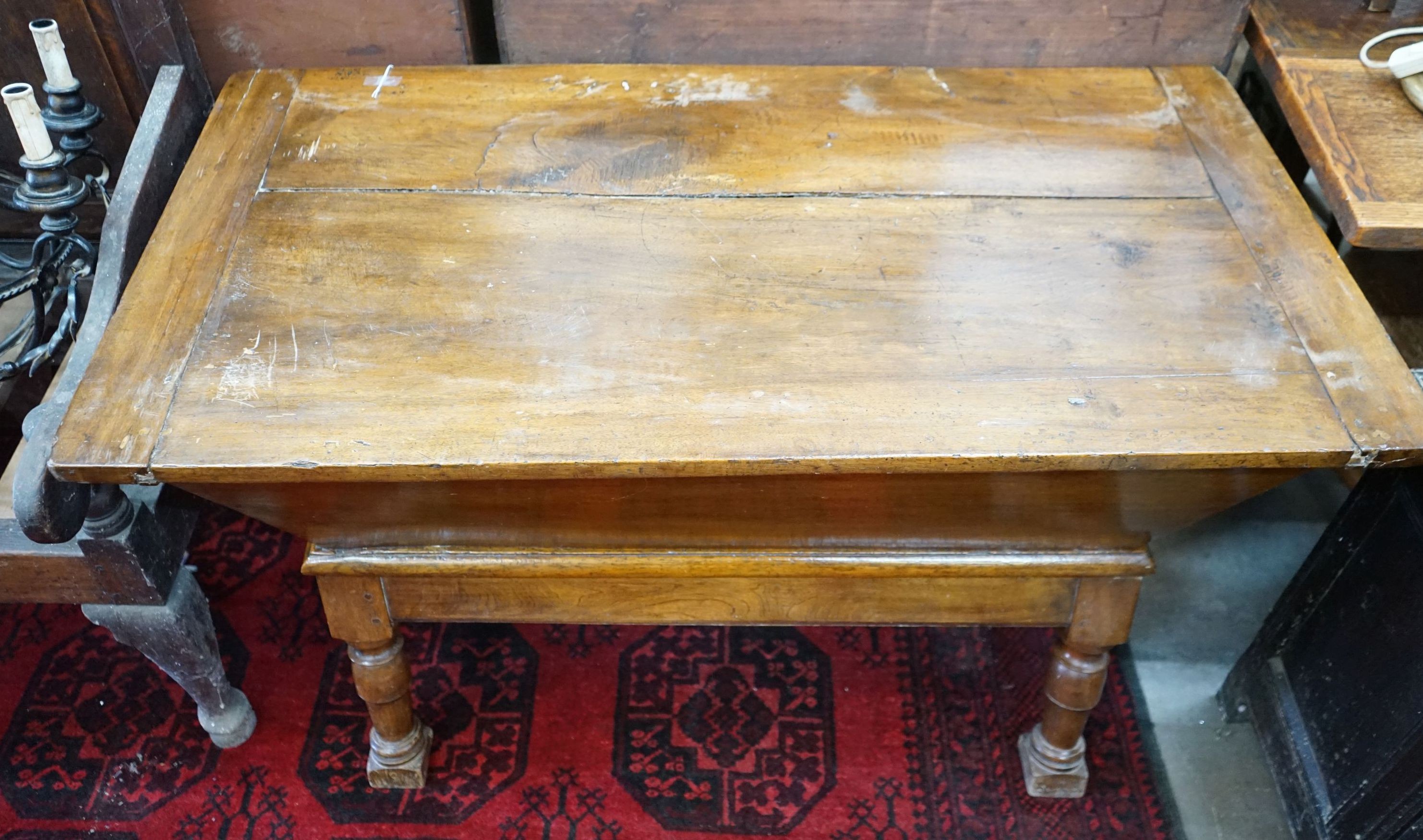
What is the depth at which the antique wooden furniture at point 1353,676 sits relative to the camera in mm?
1281

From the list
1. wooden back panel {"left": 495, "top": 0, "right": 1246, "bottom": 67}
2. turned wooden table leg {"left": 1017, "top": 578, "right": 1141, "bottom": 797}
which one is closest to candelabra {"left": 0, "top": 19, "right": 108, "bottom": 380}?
wooden back panel {"left": 495, "top": 0, "right": 1246, "bottom": 67}

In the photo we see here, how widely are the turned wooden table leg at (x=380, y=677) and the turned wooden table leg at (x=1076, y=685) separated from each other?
32.2 inches

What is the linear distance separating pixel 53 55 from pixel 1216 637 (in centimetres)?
175

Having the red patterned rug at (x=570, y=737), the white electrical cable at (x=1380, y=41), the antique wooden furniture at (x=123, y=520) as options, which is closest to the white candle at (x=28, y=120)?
the antique wooden furniture at (x=123, y=520)

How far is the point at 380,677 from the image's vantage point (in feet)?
4.63

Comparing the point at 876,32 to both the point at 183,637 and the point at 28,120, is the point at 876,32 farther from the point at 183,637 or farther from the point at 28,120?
the point at 183,637

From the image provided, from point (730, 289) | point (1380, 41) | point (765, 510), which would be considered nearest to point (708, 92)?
point (730, 289)

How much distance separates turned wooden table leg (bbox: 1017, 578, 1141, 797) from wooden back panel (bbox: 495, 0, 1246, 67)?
73 cm

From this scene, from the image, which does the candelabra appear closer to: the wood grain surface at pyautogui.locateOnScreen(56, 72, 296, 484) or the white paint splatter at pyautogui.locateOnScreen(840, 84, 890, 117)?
the wood grain surface at pyautogui.locateOnScreen(56, 72, 296, 484)

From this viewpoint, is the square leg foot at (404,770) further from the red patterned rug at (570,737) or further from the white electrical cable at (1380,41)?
the white electrical cable at (1380,41)

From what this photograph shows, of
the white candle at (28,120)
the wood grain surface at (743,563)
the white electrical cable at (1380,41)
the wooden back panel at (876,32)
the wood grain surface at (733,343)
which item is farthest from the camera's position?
the wooden back panel at (876,32)

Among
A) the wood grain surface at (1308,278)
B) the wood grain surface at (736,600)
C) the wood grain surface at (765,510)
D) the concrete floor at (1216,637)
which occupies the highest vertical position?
the wood grain surface at (1308,278)

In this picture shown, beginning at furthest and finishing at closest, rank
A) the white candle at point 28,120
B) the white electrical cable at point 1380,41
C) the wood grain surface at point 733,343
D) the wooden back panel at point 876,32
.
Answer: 1. the wooden back panel at point 876,32
2. the white electrical cable at point 1380,41
3. the white candle at point 28,120
4. the wood grain surface at point 733,343

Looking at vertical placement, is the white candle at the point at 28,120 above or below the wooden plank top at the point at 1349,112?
above
